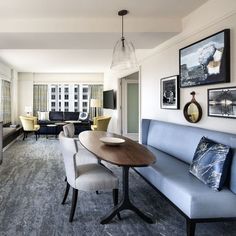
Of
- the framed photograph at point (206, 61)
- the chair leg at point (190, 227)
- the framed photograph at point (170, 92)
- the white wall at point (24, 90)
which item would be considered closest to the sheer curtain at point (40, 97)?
the white wall at point (24, 90)

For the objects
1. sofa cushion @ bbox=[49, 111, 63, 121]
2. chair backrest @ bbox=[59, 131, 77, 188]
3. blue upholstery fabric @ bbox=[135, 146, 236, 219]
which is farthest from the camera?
sofa cushion @ bbox=[49, 111, 63, 121]

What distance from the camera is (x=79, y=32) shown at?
3.62 m

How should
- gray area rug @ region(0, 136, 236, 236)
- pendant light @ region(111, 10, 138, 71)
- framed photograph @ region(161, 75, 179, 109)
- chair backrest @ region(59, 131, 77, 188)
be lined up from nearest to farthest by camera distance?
gray area rug @ region(0, 136, 236, 236), chair backrest @ region(59, 131, 77, 188), pendant light @ region(111, 10, 138, 71), framed photograph @ region(161, 75, 179, 109)

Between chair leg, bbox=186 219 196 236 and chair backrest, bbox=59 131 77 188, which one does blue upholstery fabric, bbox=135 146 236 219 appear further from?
chair backrest, bbox=59 131 77 188

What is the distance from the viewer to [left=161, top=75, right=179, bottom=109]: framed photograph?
3.89m

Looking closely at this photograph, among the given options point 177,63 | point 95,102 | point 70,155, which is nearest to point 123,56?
point 177,63

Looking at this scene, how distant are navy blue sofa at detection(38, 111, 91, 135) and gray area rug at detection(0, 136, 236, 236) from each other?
4.88 meters

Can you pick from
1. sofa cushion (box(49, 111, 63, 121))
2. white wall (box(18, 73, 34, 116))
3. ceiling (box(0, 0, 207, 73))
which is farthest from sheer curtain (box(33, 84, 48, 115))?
ceiling (box(0, 0, 207, 73))

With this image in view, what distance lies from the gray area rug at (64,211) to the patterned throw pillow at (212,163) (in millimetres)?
504

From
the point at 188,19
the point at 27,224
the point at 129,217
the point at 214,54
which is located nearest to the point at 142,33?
the point at 188,19

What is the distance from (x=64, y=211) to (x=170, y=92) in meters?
2.48

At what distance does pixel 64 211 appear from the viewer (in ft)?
9.09

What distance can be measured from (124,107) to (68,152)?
19.4ft

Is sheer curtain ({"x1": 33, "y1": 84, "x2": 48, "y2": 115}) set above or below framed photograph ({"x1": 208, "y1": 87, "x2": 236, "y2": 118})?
above
